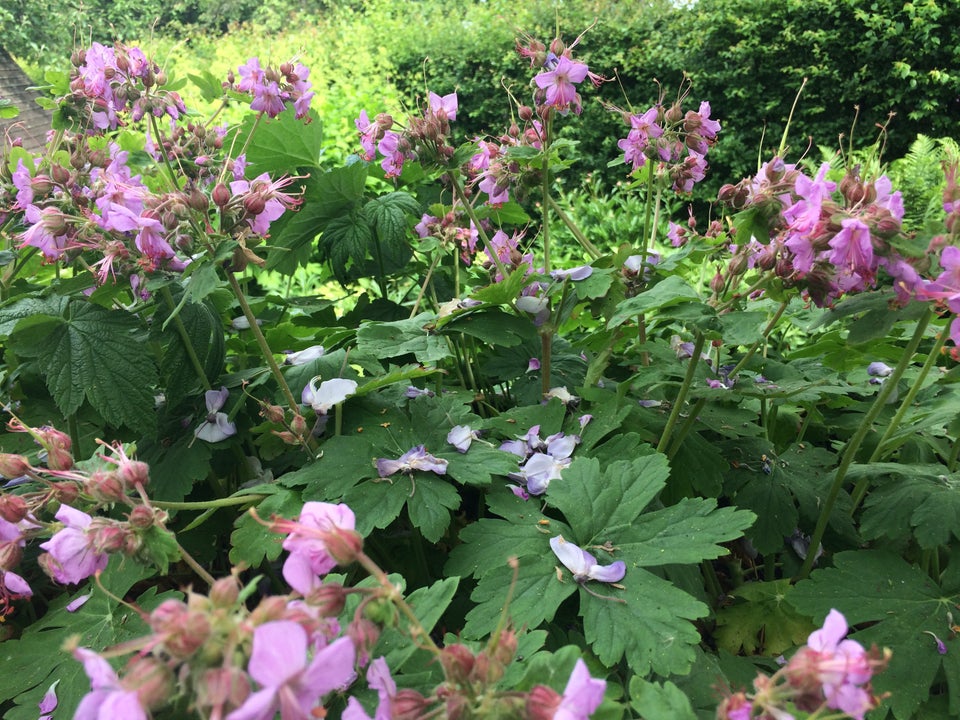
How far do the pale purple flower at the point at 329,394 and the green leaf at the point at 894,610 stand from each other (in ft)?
3.07

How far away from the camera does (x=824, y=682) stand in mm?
634

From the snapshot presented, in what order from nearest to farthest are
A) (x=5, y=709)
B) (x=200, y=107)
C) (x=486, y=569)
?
(x=486, y=569), (x=5, y=709), (x=200, y=107)

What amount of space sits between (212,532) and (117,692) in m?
0.94

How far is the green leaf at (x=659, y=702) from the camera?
2.58ft

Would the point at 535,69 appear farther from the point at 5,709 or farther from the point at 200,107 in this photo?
the point at 200,107

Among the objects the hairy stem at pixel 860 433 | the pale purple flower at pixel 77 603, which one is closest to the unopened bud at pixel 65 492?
the pale purple flower at pixel 77 603

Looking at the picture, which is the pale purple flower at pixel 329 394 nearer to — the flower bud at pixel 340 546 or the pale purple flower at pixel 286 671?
the flower bud at pixel 340 546

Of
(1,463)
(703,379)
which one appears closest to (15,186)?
(1,463)

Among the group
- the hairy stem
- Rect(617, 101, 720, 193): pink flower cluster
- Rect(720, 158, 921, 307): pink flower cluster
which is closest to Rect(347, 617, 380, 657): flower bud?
Rect(720, 158, 921, 307): pink flower cluster

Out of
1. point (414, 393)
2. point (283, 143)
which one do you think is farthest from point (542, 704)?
point (283, 143)

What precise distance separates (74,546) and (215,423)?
1.98 ft

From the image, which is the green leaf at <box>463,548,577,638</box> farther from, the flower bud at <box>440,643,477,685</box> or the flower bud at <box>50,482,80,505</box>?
the flower bud at <box>50,482,80,505</box>

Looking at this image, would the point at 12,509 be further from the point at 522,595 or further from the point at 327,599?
the point at 522,595

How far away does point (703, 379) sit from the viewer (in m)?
1.61
